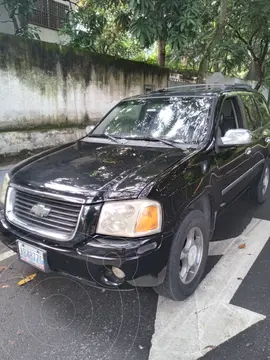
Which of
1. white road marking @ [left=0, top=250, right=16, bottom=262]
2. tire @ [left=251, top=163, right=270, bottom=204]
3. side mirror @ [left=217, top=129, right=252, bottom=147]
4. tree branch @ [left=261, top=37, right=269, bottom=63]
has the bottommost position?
white road marking @ [left=0, top=250, right=16, bottom=262]

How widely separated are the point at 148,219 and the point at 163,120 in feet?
4.74

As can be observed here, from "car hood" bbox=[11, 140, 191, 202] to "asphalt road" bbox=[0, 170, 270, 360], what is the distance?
3.10ft

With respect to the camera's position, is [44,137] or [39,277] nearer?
[39,277]

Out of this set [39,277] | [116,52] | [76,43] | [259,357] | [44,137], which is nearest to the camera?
[259,357]

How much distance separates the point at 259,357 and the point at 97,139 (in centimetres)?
239

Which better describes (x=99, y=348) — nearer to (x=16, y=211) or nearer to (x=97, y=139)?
(x=16, y=211)

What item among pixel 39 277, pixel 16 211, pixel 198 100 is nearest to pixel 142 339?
pixel 39 277

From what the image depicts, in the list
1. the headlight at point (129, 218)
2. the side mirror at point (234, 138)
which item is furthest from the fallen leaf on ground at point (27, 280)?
the side mirror at point (234, 138)

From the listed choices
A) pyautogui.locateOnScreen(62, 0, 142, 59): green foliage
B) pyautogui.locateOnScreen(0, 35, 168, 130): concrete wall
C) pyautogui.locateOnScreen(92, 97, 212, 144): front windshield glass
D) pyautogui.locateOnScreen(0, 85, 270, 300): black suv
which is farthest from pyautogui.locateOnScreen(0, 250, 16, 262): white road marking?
pyautogui.locateOnScreen(62, 0, 142, 59): green foliage

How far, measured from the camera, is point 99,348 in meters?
1.99

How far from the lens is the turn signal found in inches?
77.3

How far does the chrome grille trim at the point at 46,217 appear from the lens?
2.05 m

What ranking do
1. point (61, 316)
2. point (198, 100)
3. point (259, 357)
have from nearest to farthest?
point (259, 357)
point (61, 316)
point (198, 100)

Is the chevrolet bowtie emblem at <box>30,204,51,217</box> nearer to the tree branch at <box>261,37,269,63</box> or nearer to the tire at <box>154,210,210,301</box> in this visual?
the tire at <box>154,210,210,301</box>
